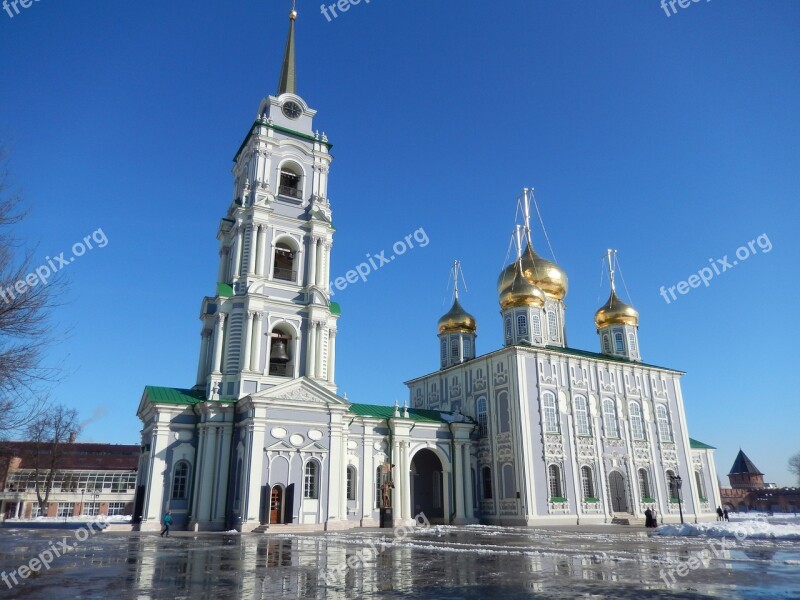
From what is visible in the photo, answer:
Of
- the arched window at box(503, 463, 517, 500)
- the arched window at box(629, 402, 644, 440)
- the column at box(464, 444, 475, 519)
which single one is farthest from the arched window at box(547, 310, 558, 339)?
the column at box(464, 444, 475, 519)

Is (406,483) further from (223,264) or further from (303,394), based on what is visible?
(223,264)

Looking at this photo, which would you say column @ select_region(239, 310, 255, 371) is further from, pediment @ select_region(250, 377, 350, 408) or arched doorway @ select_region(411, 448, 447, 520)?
arched doorway @ select_region(411, 448, 447, 520)

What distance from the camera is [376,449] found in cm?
3266

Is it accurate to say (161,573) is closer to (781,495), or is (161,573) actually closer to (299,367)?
(299,367)

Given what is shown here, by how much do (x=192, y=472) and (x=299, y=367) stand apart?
7194 millimetres

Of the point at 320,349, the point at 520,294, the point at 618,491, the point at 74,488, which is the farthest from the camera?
the point at 74,488

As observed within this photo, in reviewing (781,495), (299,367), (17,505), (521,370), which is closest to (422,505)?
(521,370)

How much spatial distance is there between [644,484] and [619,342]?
10768 mm

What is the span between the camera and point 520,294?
3959 cm

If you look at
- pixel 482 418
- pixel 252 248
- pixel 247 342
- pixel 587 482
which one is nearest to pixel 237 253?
pixel 252 248

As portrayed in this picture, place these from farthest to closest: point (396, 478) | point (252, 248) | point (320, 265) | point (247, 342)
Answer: point (320, 265), point (396, 478), point (252, 248), point (247, 342)

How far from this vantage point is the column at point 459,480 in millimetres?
33625

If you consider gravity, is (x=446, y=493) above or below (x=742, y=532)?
above

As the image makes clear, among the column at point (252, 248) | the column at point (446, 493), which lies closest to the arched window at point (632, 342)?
the column at point (446, 493)
